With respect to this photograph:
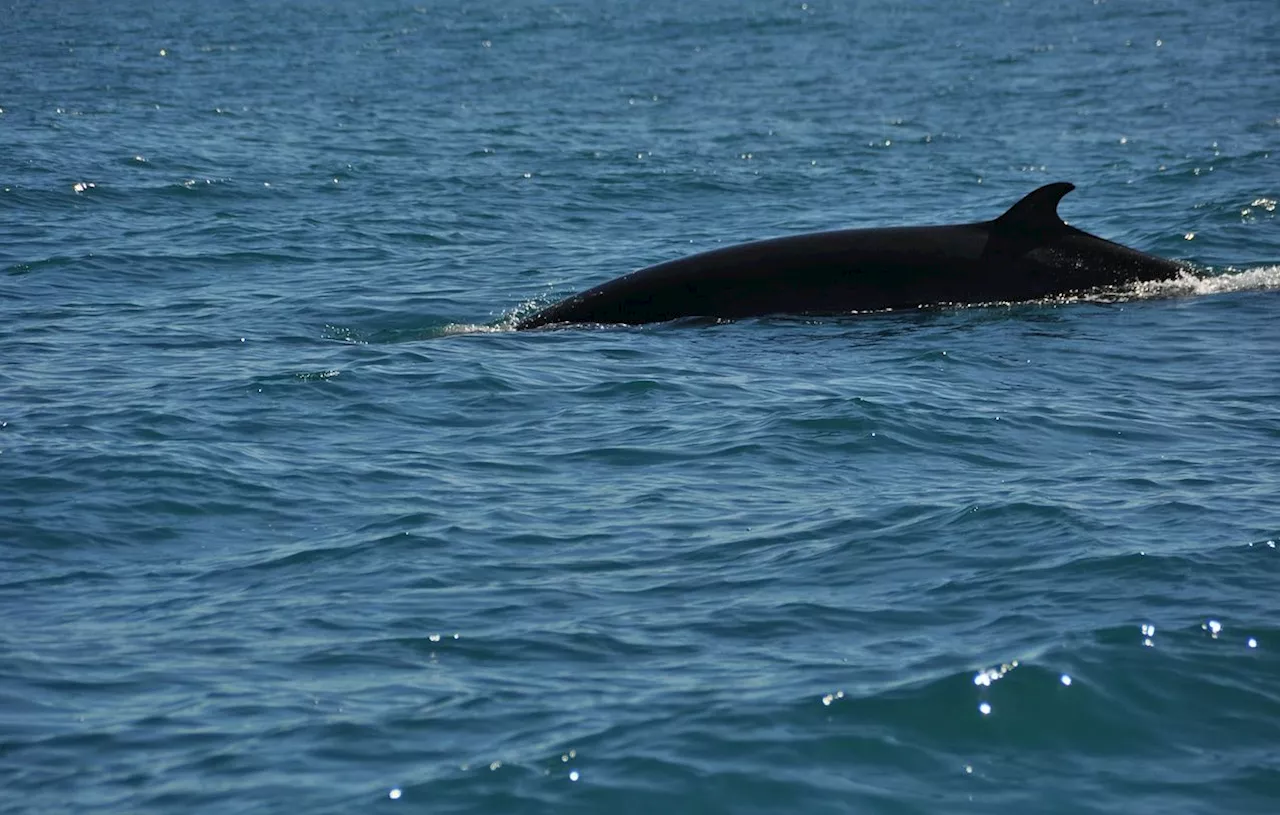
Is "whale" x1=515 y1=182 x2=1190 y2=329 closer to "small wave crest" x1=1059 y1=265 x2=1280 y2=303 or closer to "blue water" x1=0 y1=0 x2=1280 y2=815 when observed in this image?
"small wave crest" x1=1059 y1=265 x2=1280 y2=303

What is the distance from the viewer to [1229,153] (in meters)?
26.5

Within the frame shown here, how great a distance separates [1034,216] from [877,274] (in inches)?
56.8

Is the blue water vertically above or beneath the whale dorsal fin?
beneath

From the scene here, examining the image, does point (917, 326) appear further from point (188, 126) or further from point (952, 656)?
point (188, 126)

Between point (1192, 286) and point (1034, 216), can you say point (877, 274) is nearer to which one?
point (1034, 216)

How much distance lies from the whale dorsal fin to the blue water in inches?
29.2

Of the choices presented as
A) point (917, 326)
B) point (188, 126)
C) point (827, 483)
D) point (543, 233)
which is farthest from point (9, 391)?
point (188, 126)

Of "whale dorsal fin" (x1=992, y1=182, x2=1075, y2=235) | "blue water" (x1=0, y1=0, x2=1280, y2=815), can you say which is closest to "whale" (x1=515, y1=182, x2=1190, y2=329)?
"whale dorsal fin" (x1=992, y1=182, x2=1075, y2=235)

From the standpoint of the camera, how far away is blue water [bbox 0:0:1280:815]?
6984 mm

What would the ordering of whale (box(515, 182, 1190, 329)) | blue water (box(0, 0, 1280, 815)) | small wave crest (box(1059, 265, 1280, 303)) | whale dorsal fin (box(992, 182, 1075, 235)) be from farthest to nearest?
small wave crest (box(1059, 265, 1280, 303)) < whale (box(515, 182, 1190, 329)) < whale dorsal fin (box(992, 182, 1075, 235)) < blue water (box(0, 0, 1280, 815))

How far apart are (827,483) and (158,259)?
11.0 meters

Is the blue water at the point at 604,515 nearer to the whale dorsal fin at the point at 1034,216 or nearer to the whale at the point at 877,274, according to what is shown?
the whale at the point at 877,274

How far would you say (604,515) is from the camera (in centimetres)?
1011

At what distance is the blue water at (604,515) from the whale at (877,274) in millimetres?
270
